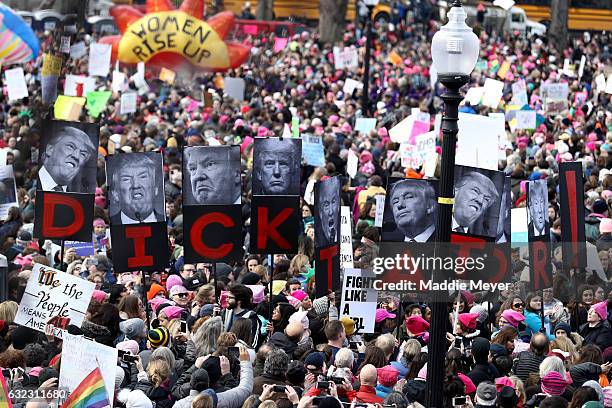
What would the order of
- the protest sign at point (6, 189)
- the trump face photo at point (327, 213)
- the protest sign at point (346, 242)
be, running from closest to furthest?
the trump face photo at point (327, 213) < the protest sign at point (346, 242) < the protest sign at point (6, 189)

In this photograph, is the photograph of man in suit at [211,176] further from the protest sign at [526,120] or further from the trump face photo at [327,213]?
the protest sign at [526,120]

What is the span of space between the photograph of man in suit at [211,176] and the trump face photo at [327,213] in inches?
29.0

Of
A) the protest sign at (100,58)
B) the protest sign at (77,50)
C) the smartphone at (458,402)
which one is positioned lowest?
the smartphone at (458,402)

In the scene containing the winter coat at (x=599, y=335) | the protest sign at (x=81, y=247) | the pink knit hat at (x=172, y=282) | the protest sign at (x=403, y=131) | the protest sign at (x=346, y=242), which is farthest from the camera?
the protest sign at (x=403, y=131)

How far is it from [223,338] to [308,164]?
30.9ft

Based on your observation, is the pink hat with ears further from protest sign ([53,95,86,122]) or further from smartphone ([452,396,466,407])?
smartphone ([452,396,466,407])

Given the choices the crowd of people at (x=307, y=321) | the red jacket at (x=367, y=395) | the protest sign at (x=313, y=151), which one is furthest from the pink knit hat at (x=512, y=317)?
the protest sign at (x=313, y=151)

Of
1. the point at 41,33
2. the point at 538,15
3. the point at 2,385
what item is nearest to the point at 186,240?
the point at 2,385

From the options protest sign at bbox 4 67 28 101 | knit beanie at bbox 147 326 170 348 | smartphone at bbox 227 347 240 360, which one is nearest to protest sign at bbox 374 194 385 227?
knit beanie at bbox 147 326 170 348

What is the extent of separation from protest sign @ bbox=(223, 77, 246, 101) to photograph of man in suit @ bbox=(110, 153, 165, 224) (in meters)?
16.8

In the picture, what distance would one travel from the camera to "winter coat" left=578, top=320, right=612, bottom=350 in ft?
34.3

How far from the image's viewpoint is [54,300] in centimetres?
977

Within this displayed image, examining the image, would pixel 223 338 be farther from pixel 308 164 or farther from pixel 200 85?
pixel 200 85

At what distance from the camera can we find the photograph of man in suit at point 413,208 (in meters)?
11.6
